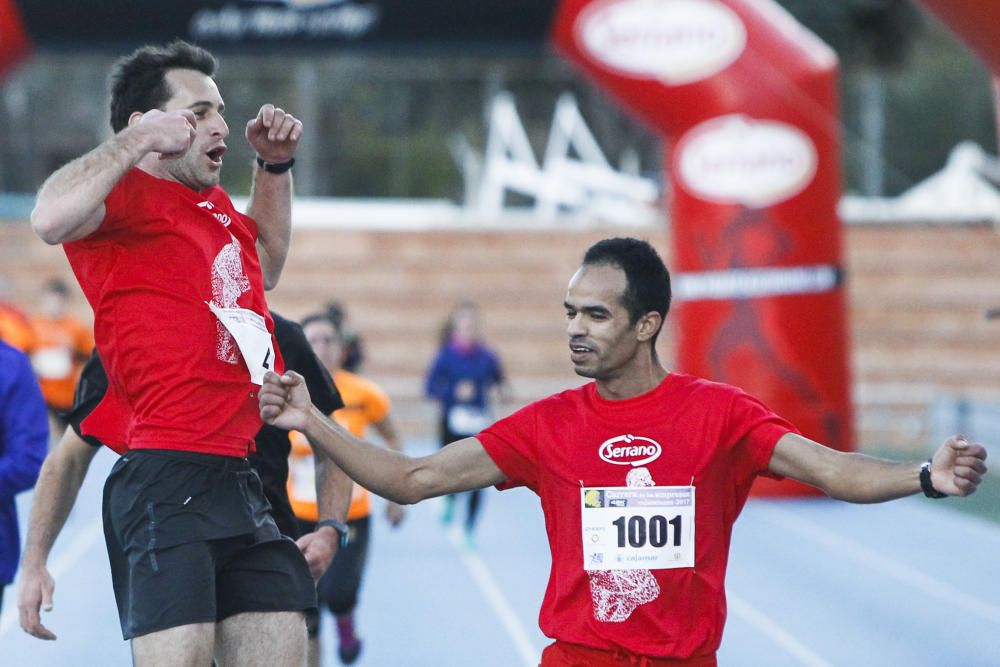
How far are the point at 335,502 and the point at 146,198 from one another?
127 cm

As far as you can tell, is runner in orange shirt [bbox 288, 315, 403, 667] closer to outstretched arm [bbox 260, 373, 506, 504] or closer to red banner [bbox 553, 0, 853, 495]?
outstretched arm [bbox 260, 373, 506, 504]

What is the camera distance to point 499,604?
9258 mm

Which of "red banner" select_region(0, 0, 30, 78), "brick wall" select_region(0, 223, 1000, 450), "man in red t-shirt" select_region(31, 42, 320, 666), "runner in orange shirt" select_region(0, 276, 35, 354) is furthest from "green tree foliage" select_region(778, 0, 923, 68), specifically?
"man in red t-shirt" select_region(31, 42, 320, 666)

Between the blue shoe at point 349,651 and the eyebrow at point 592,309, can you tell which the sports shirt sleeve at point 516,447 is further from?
the blue shoe at point 349,651

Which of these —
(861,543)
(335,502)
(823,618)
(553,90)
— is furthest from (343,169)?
(335,502)

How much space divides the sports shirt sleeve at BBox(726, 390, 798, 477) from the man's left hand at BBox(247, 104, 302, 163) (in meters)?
1.34

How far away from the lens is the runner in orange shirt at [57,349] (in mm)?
13016

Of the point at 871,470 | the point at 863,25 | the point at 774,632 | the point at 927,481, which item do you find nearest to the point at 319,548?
the point at 871,470

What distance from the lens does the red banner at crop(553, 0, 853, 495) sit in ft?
42.8

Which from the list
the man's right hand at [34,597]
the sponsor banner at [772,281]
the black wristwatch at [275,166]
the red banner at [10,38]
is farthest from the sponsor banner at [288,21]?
the man's right hand at [34,597]

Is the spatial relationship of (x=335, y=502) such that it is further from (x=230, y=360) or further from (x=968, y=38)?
(x=968, y=38)

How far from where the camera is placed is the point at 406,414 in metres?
21.2

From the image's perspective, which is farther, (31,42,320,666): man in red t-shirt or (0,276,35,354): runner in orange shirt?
(0,276,35,354): runner in orange shirt

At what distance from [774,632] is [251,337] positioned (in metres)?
5.54
